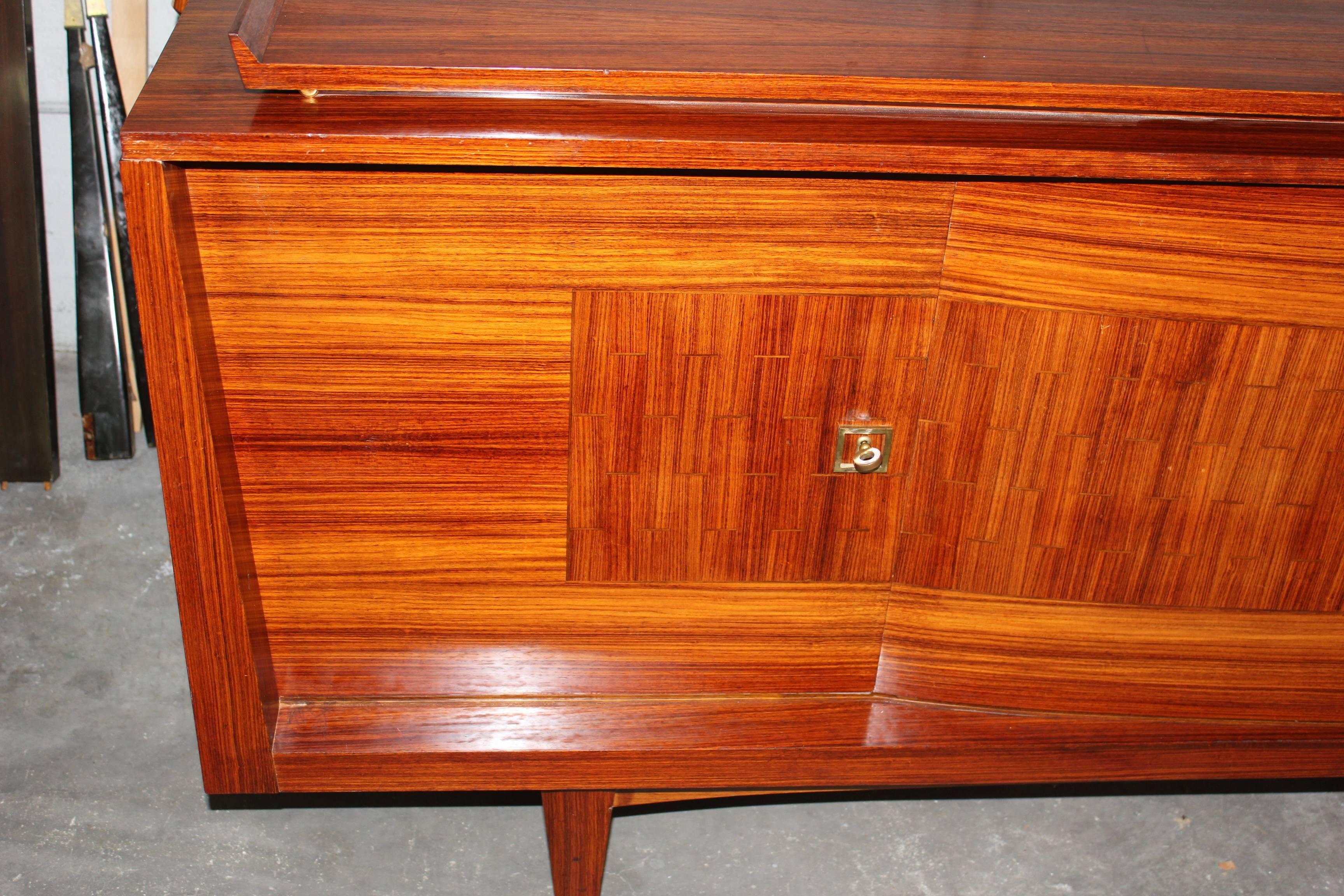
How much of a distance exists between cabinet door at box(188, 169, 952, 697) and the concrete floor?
29cm

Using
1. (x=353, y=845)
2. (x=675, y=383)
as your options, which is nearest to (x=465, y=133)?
(x=675, y=383)

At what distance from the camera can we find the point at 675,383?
813mm

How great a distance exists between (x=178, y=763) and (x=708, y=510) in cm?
68

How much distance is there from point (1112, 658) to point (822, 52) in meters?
0.51

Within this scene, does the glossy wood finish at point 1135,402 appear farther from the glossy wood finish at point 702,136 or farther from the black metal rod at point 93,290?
the black metal rod at point 93,290

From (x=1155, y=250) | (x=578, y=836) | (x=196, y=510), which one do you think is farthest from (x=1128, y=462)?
(x=196, y=510)

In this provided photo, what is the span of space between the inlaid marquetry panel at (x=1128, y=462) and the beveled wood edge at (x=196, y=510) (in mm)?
461

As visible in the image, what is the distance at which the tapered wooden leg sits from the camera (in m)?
0.97

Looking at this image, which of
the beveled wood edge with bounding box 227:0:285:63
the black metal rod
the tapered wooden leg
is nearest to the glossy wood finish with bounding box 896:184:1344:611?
the tapered wooden leg

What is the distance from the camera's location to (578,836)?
0.99 metres

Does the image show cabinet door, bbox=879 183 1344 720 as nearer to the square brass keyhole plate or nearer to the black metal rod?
the square brass keyhole plate

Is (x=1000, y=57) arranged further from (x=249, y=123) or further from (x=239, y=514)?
(x=239, y=514)

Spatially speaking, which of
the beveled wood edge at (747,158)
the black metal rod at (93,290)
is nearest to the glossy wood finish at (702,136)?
the beveled wood edge at (747,158)

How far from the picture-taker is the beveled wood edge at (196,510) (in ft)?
2.27
